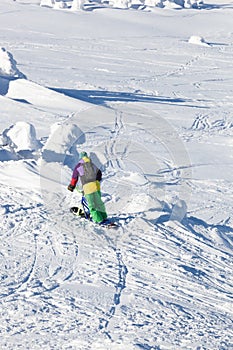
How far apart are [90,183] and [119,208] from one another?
1.45m

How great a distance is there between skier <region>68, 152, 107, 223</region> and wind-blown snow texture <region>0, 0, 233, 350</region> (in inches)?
13.1

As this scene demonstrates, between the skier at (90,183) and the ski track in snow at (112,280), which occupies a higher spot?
the skier at (90,183)

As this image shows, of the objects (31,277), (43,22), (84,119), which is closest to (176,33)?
(43,22)

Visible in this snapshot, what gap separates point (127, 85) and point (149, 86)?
0.91m

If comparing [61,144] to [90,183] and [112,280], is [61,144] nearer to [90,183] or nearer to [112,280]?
[90,183]

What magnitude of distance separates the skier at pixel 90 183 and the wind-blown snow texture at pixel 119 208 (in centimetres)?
33

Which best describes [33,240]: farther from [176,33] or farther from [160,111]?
[176,33]

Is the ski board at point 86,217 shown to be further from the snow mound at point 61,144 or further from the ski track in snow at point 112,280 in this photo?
the snow mound at point 61,144

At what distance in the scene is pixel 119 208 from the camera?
11.6 meters

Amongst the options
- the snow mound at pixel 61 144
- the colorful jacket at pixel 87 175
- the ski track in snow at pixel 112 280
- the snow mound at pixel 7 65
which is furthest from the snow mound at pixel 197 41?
the colorful jacket at pixel 87 175

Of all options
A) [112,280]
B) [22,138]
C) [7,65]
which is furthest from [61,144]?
[7,65]

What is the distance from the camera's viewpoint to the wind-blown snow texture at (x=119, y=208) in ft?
25.7

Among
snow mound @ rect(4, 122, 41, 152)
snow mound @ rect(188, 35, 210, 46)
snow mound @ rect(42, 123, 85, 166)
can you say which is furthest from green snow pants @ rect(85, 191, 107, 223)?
snow mound @ rect(188, 35, 210, 46)

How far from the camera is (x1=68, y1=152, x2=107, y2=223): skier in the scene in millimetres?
10242
